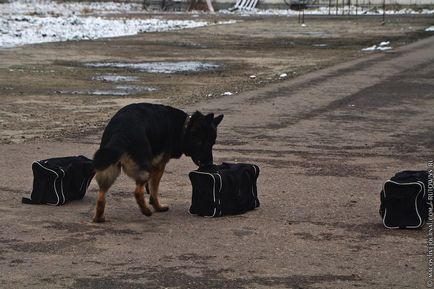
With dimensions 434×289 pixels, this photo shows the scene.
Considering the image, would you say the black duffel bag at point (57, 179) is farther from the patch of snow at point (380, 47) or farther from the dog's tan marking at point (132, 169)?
the patch of snow at point (380, 47)

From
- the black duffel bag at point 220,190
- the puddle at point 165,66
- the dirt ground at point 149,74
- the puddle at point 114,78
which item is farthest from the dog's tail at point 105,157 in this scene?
the puddle at point 165,66

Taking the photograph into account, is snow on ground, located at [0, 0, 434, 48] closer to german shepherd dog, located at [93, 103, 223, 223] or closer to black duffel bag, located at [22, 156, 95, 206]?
black duffel bag, located at [22, 156, 95, 206]

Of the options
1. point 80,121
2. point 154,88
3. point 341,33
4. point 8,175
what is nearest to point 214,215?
point 8,175

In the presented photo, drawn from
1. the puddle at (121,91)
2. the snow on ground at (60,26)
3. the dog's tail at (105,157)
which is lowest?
the snow on ground at (60,26)

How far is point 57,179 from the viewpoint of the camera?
9.48 metres

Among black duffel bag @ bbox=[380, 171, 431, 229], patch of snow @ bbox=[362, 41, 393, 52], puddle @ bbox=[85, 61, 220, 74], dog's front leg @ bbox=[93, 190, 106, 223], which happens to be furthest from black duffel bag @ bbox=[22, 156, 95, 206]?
patch of snow @ bbox=[362, 41, 393, 52]

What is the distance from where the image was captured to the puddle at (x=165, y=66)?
2724 centimetres

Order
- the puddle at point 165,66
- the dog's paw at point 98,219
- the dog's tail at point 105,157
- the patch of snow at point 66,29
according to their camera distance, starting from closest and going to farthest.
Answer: the dog's tail at point 105,157
the dog's paw at point 98,219
the puddle at point 165,66
the patch of snow at point 66,29

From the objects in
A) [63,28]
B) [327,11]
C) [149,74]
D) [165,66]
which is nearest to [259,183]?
[149,74]

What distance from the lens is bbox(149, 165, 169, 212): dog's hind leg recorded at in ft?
30.2

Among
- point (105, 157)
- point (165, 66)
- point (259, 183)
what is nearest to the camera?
point (105, 157)

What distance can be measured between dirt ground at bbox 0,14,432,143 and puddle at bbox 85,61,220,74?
49cm

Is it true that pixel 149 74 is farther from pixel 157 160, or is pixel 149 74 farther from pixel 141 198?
pixel 141 198

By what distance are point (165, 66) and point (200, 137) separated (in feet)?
63.6
